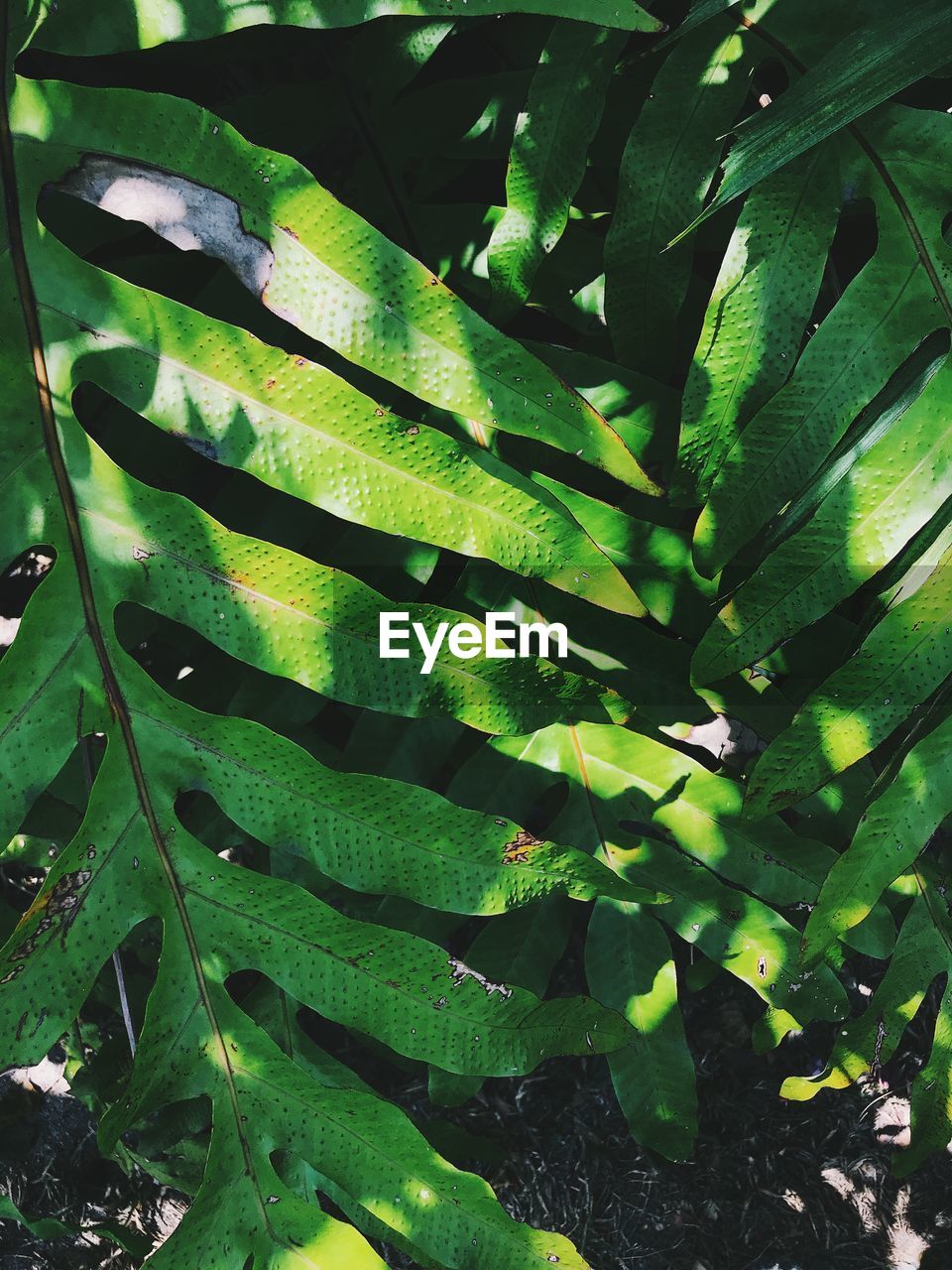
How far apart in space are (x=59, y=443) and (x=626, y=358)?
0.65 meters

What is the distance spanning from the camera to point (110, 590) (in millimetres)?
921

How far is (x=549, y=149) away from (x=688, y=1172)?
1587 mm

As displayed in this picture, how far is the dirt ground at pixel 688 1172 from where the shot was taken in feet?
5.66

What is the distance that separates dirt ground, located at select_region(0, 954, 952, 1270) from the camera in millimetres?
1725

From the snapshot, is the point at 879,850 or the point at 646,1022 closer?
the point at 879,850

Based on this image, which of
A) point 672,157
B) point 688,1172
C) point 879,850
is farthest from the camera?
point 688,1172

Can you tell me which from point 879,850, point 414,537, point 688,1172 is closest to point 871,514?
point 879,850

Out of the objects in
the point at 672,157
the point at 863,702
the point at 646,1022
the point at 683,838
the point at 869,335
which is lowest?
the point at 646,1022

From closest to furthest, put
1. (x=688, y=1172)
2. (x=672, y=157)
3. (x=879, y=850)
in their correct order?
(x=879, y=850), (x=672, y=157), (x=688, y=1172)

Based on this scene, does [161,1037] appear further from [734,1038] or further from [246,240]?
[734,1038]

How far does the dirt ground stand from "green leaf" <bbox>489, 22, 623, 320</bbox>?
1278mm

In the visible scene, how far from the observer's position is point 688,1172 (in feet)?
5.75

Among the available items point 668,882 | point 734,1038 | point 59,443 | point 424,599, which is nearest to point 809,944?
point 668,882

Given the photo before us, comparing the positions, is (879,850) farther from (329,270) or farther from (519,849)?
(329,270)
